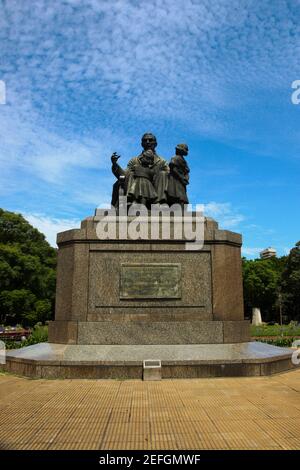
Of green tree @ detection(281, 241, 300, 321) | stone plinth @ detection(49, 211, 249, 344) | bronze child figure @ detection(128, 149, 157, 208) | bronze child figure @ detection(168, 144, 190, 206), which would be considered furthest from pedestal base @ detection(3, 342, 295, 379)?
green tree @ detection(281, 241, 300, 321)

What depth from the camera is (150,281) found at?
938 centimetres

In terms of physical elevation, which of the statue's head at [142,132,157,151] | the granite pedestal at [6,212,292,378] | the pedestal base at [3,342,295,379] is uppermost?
the statue's head at [142,132,157,151]

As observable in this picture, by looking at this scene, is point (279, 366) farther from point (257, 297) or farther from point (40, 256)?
point (257, 297)

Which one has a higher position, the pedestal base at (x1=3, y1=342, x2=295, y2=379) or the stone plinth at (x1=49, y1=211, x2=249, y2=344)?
the stone plinth at (x1=49, y1=211, x2=249, y2=344)

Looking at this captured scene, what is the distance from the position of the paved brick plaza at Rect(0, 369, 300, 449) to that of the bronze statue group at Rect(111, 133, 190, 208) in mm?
5150

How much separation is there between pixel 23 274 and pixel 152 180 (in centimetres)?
2491

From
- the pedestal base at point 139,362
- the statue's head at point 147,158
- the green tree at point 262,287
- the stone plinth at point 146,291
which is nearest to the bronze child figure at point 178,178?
the statue's head at point 147,158

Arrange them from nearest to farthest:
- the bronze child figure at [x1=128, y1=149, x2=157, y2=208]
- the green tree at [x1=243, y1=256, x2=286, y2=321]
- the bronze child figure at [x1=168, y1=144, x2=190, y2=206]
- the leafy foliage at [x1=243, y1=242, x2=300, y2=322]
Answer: the bronze child figure at [x1=128, y1=149, x2=157, y2=208]
the bronze child figure at [x1=168, y1=144, x2=190, y2=206]
the leafy foliage at [x1=243, y1=242, x2=300, y2=322]
the green tree at [x1=243, y1=256, x2=286, y2=321]

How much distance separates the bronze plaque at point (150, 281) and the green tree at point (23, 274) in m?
24.2

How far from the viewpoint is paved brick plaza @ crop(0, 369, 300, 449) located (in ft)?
13.6

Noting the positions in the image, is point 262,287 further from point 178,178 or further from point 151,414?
point 151,414

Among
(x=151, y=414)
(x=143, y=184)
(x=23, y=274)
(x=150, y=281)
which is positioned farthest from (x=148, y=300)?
(x=23, y=274)

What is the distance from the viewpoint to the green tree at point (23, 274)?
3167 centimetres

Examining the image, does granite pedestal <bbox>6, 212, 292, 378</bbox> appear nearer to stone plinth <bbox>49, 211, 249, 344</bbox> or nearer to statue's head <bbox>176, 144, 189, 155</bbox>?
stone plinth <bbox>49, 211, 249, 344</bbox>
